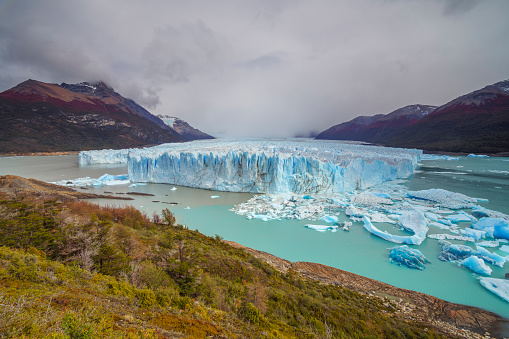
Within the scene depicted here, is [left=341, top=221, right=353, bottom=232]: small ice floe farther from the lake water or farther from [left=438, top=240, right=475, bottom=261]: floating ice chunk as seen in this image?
[left=438, top=240, right=475, bottom=261]: floating ice chunk

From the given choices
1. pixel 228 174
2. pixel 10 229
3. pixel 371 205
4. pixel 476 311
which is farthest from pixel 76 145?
pixel 476 311

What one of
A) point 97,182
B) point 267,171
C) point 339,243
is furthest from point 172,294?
point 97,182

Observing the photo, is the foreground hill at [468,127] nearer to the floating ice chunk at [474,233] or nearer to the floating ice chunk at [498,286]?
the floating ice chunk at [474,233]

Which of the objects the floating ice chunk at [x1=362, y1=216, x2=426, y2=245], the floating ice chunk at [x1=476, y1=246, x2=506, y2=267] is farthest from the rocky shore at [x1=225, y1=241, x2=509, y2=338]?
the floating ice chunk at [x1=362, y1=216, x2=426, y2=245]

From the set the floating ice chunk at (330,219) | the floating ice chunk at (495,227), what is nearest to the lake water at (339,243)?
the floating ice chunk at (330,219)

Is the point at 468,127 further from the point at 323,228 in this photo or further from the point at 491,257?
the point at 323,228
